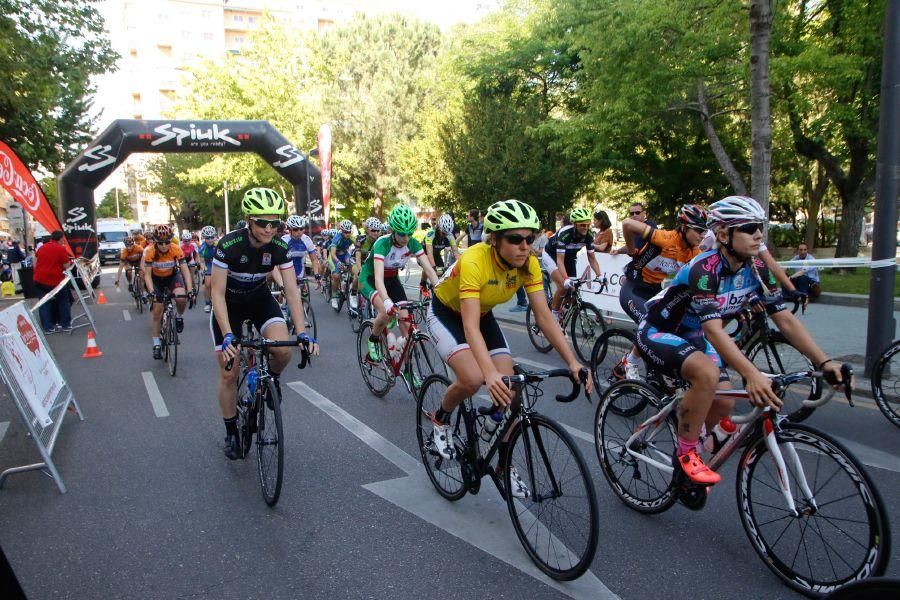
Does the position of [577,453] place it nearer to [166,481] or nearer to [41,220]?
[166,481]

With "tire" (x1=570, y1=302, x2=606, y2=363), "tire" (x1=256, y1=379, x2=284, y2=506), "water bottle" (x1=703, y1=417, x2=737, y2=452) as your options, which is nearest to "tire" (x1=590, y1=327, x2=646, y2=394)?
"tire" (x1=570, y1=302, x2=606, y2=363)

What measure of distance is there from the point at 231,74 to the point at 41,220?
30.1 meters

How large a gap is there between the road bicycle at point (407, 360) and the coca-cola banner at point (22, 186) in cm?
788

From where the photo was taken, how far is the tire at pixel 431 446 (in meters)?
4.18

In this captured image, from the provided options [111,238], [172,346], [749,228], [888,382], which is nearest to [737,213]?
[749,228]

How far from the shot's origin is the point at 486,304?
13.2 feet

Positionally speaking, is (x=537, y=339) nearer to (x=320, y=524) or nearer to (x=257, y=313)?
(x=257, y=313)

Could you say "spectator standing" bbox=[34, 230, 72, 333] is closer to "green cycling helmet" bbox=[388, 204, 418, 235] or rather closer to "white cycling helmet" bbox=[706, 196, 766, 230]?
"green cycling helmet" bbox=[388, 204, 418, 235]

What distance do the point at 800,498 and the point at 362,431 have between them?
145 inches

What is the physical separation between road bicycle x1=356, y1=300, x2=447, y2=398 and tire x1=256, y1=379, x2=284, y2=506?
1.85 meters

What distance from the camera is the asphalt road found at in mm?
3375

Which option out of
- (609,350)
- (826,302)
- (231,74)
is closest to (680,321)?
(609,350)

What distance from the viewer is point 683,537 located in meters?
3.78

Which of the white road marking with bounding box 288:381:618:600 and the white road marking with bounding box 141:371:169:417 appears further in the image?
the white road marking with bounding box 141:371:169:417
